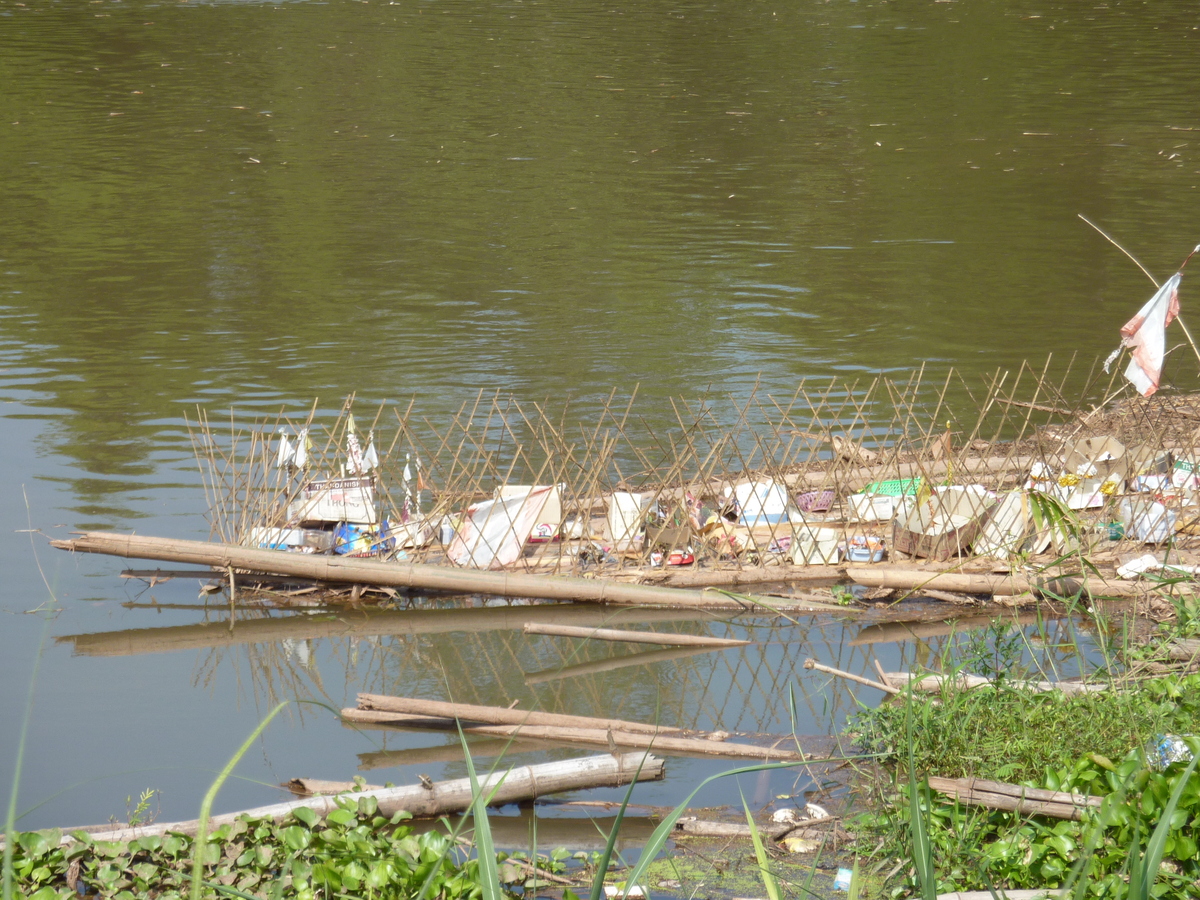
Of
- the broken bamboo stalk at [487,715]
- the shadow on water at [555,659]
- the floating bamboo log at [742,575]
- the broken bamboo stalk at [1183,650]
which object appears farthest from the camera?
the floating bamboo log at [742,575]

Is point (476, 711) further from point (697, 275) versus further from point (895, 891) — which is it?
point (697, 275)

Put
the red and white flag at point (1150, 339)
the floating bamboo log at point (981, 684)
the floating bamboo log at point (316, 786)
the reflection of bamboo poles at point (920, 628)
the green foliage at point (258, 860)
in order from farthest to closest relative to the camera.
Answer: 1. the reflection of bamboo poles at point (920, 628)
2. the red and white flag at point (1150, 339)
3. the floating bamboo log at point (316, 786)
4. the floating bamboo log at point (981, 684)
5. the green foliage at point (258, 860)

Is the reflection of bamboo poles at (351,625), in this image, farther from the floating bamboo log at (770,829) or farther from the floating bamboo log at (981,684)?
the floating bamboo log at (770,829)

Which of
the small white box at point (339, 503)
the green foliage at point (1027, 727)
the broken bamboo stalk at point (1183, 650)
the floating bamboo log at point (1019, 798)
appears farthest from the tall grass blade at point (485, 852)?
the small white box at point (339, 503)

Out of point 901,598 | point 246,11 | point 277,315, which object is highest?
point 246,11

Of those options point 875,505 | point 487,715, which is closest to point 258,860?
point 487,715

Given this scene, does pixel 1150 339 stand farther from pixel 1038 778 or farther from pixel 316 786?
pixel 316 786

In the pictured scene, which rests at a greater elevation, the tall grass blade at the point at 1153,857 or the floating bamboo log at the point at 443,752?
the tall grass blade at the point at 1153,857

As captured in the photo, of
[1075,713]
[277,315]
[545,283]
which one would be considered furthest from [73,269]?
[1075,713]

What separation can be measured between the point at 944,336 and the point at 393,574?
6719 millimetres

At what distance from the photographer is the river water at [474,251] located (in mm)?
6387

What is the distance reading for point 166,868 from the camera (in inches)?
167

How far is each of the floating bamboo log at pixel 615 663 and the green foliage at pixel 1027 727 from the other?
1752 mm

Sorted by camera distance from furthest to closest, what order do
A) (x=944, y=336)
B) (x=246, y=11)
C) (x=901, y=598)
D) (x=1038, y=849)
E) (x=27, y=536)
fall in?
1. (x=246, y=11)
2. (x=944, y=336)
3. (x=27, y=536)
4. (x=901, y=598)
5. (x=1038, y=849)
